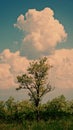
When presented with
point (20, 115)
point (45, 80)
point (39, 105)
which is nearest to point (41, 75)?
point (45, 80)

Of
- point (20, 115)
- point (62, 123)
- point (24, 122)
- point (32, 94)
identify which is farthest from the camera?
point (20, 115)

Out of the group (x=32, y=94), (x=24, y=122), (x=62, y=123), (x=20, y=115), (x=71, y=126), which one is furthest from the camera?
(x=20, y=115)

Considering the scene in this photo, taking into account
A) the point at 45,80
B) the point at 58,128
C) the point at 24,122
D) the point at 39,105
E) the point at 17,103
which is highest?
the point at 17,103

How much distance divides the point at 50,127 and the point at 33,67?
53821mm

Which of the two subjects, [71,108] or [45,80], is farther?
[71,108]

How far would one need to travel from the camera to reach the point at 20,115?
89.9 metres

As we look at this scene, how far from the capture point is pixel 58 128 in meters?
9.05

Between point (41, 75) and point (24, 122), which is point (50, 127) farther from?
point (41, 75)

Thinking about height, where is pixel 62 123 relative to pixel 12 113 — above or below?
below

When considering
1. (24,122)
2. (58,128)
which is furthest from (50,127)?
(24,122)

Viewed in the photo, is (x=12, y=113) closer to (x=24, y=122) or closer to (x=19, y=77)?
(x=19, y=77)

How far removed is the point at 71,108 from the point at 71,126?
83.7 m

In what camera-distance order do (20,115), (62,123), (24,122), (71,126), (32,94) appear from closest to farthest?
(71,126), (62,123), (24,122), (32,94), (20,115)

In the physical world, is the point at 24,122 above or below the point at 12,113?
below
